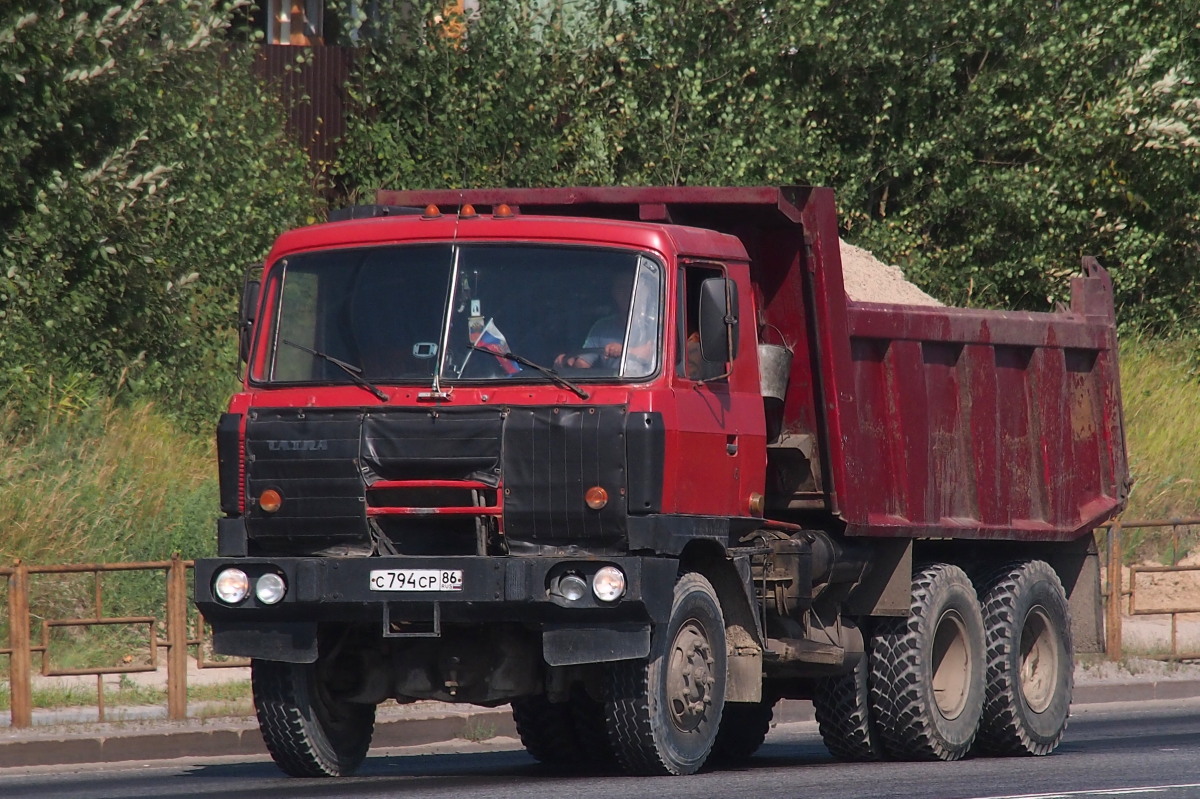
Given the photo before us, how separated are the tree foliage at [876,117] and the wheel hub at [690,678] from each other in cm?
1421

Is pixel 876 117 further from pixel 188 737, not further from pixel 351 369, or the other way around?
pixel 351 369

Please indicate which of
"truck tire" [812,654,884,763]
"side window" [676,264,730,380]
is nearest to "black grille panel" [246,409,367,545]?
"side window" [676,264,730,380]

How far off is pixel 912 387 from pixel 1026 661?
2117 millimetres

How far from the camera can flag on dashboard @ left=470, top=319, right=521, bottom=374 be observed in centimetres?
936

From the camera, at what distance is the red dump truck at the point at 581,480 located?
29.8ft

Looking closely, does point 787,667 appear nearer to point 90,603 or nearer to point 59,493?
point 90,603

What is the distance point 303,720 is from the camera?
9.66m

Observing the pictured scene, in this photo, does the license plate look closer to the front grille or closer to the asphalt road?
the front grille

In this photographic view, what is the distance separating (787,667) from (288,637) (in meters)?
2.78

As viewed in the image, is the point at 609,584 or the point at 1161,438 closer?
the point at 609,584

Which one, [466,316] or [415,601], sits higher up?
[466,316]

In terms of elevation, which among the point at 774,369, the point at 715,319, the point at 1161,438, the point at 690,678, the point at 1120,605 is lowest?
the point at 690,678

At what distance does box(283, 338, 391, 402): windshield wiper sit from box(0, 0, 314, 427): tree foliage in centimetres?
851

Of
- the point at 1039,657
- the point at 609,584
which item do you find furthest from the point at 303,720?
the point at 1039,657
